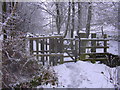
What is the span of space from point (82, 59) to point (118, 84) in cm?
270

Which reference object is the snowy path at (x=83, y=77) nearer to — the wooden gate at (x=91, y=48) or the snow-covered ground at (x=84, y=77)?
the snow-covered ground at (x=84, y=77)

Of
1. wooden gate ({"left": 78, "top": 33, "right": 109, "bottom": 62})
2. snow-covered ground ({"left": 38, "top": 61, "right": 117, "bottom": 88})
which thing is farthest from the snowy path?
A: wooden gate ({"left": 78, "top": 33, "right": 109, "bottom": 62})

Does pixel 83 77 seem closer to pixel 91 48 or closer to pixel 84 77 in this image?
pixel 84 77

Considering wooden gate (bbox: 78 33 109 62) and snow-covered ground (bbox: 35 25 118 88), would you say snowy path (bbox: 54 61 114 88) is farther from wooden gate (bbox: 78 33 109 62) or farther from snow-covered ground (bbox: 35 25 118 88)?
wooden gate (bbox: 78 33 109 62)

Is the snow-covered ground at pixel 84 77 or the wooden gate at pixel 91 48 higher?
the wooden gate at pixel 91 48

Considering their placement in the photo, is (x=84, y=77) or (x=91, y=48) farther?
(x=91, y=48)

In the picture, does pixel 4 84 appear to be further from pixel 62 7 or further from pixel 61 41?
pixel 62 7

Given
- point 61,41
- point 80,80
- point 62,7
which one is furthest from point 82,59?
point 62,7

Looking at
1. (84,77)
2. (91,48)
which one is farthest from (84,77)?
(91,48)

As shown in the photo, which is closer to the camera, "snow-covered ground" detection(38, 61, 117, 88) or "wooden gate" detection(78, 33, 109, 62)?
"snow-covered ground" detection(38, 61, 117, 88)

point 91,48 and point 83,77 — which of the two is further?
point 91,48

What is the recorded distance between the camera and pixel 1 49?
10.0ft

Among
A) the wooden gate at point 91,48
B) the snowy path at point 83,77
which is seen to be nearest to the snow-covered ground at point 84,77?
the snowy path at point 83,77

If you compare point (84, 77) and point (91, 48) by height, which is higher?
point (91, 48)
